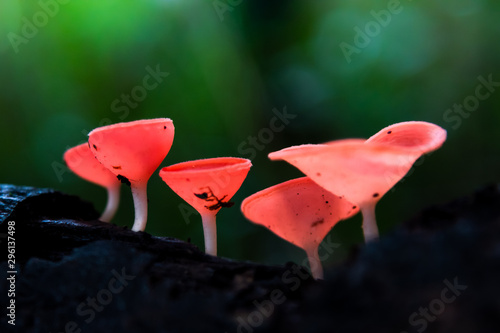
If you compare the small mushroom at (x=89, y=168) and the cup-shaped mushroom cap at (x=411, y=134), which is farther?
the small mushroom at (x=89, y=168)

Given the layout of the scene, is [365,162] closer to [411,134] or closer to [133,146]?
[411,134]

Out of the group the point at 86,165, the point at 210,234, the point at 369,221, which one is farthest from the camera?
the point at 86,165

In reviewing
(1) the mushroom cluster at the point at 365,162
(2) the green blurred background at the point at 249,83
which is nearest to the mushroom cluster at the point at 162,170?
(1) the mushroom cluster at the point at 365,162

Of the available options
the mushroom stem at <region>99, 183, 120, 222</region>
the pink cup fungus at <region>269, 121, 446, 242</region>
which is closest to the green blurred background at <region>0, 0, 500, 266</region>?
the mushroom stem at <region>99, 183, 120, 222</region>

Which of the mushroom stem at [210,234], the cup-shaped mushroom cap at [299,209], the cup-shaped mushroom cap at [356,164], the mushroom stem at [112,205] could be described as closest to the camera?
the cup-shaped mushroom cap at [356,164]

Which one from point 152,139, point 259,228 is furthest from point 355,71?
point 152,139

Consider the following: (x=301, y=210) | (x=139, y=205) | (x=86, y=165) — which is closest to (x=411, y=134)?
(x=301, y=210)

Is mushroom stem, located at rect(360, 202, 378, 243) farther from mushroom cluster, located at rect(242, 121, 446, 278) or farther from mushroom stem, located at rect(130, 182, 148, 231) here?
mushroom stem, located at rect(130, 182, 148, 231)

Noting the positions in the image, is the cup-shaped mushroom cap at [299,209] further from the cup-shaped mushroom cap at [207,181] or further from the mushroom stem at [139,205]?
the mushroom stem at [139,205]
